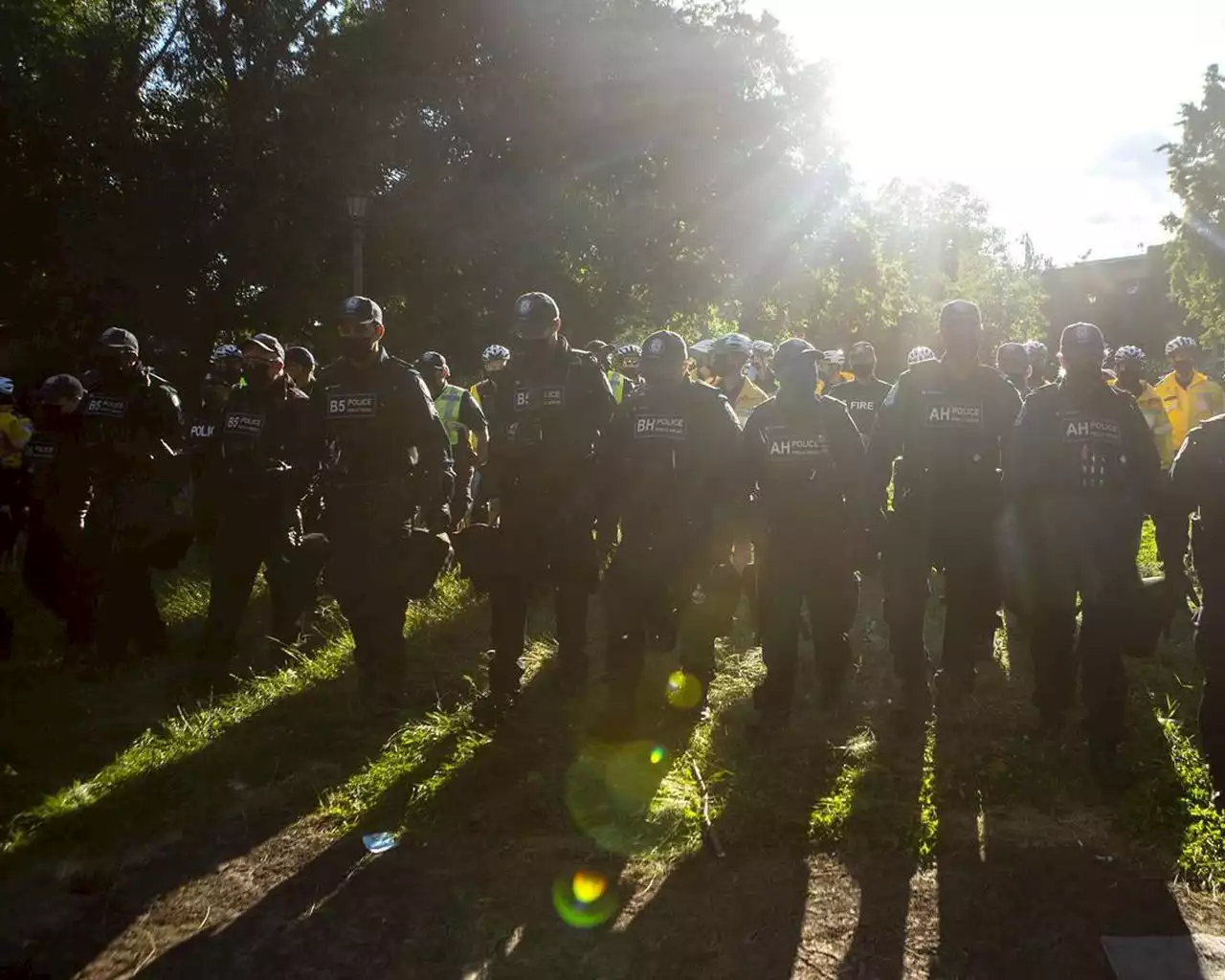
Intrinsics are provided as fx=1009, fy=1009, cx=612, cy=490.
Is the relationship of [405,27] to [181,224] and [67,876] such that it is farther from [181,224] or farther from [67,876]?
[67,876]

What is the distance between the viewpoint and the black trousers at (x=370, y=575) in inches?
244

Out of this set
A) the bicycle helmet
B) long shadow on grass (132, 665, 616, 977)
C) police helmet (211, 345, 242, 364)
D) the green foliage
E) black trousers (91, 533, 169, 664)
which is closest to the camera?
long shadow on grass (132, 665, 616, 977)

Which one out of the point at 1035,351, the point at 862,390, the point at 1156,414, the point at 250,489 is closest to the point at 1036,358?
the point at 1035,351

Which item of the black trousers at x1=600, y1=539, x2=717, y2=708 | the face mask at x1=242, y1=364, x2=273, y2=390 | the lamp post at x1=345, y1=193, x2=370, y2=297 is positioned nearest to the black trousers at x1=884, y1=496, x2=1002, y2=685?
the black trousers at x1=600, y1=539, x2=717, y2=708

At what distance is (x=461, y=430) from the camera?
384 inches

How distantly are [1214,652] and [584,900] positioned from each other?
10.5ft

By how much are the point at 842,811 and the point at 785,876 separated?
0.67 m

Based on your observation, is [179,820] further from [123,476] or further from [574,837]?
[123,476]

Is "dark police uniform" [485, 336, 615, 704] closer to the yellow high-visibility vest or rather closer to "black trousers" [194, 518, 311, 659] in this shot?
"black trousers" [194, 518, 311, 659]

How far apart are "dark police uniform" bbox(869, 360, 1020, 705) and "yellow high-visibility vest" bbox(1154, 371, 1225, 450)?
5.16 metres

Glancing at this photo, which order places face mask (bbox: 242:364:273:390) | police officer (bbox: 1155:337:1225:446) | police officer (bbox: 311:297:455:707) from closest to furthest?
police officer (bbox: 311:297:455:707) < face mask (bbox: 242:364:273:390) < police officer (bbox: 1155:337:1225:446)

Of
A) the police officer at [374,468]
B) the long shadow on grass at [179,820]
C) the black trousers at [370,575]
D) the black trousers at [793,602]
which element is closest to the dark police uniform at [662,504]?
the black trousers at [793,602]

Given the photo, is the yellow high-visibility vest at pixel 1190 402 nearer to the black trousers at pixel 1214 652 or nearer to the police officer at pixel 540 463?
the black trousers at pixel 1214 652

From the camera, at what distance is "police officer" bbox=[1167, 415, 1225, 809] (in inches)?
189
